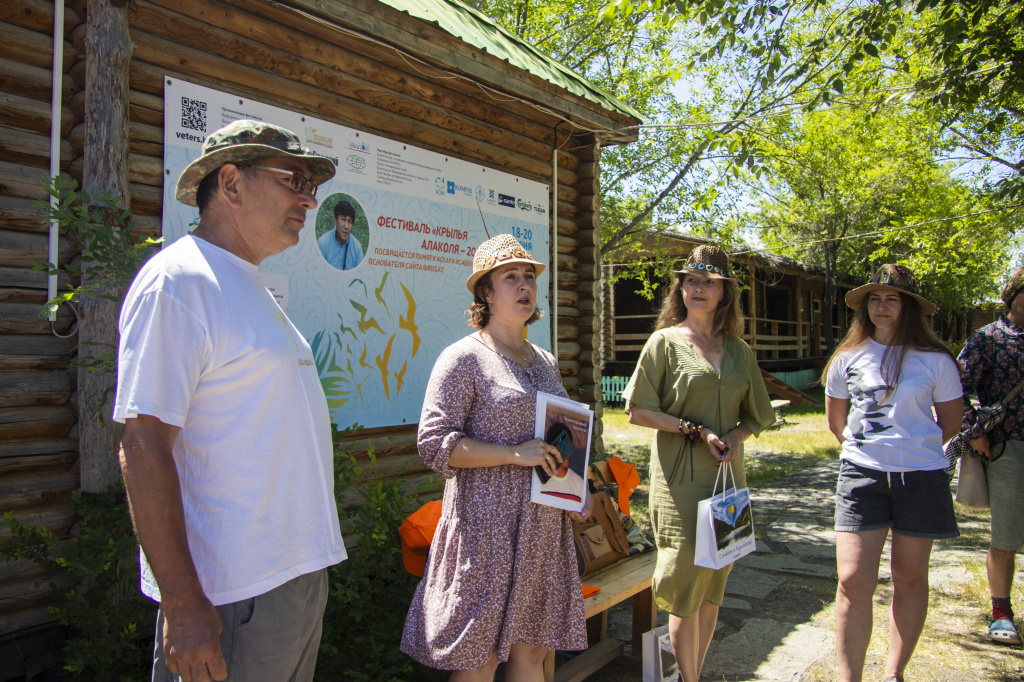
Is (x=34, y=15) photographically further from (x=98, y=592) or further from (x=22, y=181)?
(x=98, y=592)

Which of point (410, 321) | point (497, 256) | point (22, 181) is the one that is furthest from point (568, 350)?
point (22, 181)

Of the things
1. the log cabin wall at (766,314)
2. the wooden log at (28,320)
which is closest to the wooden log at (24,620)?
the wooden log at (28,320)

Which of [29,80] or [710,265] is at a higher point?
[29,80]

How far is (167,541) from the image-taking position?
1.48 metres

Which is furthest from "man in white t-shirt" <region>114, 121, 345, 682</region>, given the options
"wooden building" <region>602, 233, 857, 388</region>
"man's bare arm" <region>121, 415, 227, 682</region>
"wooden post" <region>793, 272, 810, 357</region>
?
"wooden post" <region>793, 272, 810, 357</region>

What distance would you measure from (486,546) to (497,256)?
1115mm

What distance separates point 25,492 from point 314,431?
2.21m

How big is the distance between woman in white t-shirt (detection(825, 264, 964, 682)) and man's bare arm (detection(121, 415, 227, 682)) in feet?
9.22

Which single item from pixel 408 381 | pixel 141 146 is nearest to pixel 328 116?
pixel 141 146

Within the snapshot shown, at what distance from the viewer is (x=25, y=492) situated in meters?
3.11

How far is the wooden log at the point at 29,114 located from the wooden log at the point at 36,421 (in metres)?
1.33

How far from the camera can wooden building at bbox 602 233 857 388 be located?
19.5 m

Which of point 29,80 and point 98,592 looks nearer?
point 98,592

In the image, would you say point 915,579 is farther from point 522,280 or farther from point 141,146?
point 141,146
